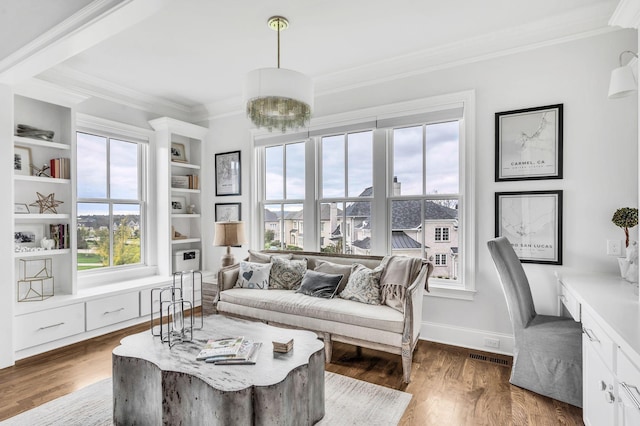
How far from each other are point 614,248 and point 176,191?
4.73 m

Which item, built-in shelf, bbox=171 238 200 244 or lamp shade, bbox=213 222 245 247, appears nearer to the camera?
lamp shade, bbox=213 222 245 247

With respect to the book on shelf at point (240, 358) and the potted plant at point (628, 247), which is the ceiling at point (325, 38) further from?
Answer: the book on shelf at point (240, 358)

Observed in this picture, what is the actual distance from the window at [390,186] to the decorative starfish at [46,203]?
234 centimetres

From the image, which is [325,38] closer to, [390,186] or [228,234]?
[390,186]

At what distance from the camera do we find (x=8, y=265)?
2.86 metres

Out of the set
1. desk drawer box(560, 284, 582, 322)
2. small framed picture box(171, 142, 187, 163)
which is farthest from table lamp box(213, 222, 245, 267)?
desk drawer box(560, 284, 582, 322)

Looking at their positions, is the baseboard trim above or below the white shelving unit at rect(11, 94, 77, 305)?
below

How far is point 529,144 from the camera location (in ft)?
9.60

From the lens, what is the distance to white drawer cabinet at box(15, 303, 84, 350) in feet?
9.86

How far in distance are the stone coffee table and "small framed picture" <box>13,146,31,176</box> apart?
2.38 m

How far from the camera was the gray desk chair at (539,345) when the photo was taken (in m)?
2.23

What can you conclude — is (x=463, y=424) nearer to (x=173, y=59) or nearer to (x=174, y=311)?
(x=174, y=311)

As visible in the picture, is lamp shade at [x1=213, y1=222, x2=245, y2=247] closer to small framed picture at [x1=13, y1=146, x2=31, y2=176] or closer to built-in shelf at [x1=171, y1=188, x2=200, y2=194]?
built-in shelf at [x1=171, y1=188, x2=200, y2=194]

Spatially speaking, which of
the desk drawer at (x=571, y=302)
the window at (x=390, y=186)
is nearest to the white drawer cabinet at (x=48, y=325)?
the window at (x=390, y=186)
